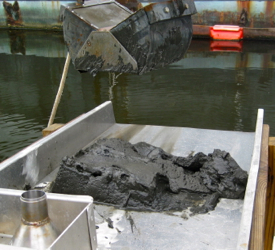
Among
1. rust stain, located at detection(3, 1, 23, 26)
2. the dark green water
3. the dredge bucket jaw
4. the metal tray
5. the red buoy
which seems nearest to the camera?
the metal tray

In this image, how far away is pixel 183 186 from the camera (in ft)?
8.13

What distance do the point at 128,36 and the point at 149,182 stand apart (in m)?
0.94

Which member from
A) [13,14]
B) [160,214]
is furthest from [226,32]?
[160,214]

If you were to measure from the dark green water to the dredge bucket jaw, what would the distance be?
3164 millimetres

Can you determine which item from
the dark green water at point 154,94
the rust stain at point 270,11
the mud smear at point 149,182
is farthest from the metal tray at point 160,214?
the rust stain at point 270,11

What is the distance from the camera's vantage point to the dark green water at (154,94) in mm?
6469

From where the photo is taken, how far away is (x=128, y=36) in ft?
7.46

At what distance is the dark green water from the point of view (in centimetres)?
647

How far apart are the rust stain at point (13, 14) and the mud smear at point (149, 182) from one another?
55.1 ft

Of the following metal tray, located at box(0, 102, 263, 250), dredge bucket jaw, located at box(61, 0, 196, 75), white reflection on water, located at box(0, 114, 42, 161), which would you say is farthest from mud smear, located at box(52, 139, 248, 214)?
white reflection on water, located at box(0, 114, 42, 161)

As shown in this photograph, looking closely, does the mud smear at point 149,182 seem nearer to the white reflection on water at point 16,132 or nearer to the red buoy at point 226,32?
the white reflection on water at point 16,132

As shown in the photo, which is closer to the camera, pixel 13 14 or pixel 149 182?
pixel 149 182

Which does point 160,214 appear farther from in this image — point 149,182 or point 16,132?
point 16,132

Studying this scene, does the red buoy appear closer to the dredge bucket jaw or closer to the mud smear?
the dredge bucket jaw
